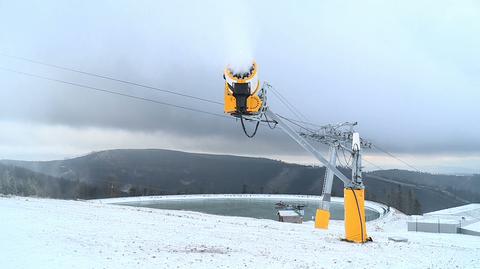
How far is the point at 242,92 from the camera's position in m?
16.0

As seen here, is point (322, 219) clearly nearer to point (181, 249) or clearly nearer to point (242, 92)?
point (181, 249)

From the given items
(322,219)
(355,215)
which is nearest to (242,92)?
(355,215)

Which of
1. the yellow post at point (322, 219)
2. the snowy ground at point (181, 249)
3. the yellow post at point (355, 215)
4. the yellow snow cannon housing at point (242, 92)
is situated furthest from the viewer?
the yellow post at point (322, 219)

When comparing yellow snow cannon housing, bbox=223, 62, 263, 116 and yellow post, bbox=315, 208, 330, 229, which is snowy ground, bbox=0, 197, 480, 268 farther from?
yellow snow cannon housing, bbox=223, 62, 263, 116

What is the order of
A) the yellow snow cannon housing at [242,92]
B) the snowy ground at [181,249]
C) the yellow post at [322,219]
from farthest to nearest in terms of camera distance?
the yellow post at [322,219], the yellow snow cannon housing at [242,92], the snowy ground at [181,249]

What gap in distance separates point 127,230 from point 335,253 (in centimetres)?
1036

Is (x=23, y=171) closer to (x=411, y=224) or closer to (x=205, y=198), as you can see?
(x=205, y=198)

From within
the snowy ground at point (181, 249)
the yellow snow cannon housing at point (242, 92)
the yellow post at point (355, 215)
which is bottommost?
the snowy ground at point (181, 249)

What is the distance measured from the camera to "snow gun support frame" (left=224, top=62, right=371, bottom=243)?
16.0 m

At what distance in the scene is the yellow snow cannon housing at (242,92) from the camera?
15625 millimetres

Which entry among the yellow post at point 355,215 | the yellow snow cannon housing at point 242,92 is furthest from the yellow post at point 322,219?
the yellow snow cannon housing at point 242,92

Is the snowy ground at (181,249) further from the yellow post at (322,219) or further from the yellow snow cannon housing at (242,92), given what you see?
the yellow snow cannon housing at (242,92)

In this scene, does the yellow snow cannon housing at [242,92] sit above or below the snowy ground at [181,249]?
above

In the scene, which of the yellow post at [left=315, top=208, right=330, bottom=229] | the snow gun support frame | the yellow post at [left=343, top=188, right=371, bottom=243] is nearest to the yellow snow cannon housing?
the snow gun support frame
